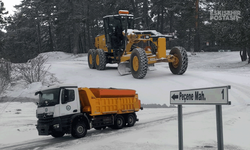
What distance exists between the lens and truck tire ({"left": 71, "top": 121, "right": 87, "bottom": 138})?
33.6ft

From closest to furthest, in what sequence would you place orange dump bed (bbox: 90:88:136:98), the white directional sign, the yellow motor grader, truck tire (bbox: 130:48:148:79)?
the white directional sign, orange dump bed (bbox: 90:88:136:98), truck tire (bbox: 130:48:148:79), the yellow motor grader

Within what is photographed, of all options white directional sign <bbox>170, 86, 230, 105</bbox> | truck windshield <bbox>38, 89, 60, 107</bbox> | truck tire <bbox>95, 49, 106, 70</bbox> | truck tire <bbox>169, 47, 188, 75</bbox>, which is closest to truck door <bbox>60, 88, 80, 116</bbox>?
truck windshield <bbox>38, 89, 60, 107</bbox>

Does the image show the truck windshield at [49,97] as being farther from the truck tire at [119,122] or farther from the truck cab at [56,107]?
the truck tire at [119,122]

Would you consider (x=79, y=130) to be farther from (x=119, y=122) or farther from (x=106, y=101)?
(x=119, y=122)

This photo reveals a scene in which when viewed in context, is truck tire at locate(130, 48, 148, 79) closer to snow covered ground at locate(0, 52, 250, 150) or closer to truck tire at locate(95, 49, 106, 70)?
snow covered ground at locate(0, 52, 250, 150)

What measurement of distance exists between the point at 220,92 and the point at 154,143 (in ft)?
15.4

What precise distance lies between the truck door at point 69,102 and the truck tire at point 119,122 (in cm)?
203

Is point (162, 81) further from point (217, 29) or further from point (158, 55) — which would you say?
point (217, 29)

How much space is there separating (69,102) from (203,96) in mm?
6862

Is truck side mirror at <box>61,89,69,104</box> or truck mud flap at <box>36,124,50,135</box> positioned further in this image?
truck side mirror at <box>61,89,69,104</box>

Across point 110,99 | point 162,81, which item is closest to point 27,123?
point 110,99

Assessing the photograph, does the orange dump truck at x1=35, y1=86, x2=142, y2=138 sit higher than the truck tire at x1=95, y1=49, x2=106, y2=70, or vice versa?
the truck tire at x1=95, y1=49, x2=106, y2=70

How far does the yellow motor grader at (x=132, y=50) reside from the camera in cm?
1812

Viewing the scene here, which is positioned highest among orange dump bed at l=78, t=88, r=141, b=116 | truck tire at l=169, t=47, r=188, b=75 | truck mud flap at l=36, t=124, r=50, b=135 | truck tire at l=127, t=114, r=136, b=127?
truck tire at l=169, t=47, r=188, b=75
